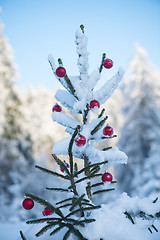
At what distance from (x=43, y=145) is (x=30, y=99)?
11030mm

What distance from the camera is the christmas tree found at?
1.40 m

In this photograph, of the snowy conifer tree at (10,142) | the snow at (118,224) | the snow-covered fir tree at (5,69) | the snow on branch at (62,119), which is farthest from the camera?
the snow-covered fir tree at (5,69)

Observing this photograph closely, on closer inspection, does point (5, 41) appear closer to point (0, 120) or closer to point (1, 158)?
point (0, 120)

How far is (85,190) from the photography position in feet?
5.08

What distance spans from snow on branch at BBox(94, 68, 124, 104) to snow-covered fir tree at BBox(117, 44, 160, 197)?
8410 millimetres

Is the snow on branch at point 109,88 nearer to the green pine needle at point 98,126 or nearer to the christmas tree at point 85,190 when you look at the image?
the christmas tree at point 85,190

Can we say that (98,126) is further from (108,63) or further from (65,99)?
(108,63)

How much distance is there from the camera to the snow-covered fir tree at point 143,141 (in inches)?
383

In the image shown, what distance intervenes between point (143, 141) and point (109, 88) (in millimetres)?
10123

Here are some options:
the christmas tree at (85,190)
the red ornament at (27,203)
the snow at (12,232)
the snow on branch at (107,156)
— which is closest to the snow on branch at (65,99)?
the christmas tree at (85,190)

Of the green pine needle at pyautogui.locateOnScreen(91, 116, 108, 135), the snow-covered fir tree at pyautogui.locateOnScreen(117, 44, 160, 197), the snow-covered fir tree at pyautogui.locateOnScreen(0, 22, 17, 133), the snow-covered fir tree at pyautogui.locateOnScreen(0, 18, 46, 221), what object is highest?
the snow-covered fir tree at pyautogui.locateOnScreen(0, 22, 17, 133)

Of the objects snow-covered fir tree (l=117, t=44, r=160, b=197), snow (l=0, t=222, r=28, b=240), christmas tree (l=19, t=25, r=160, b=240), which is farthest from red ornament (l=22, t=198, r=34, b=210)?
snow-covered fir tree (l=117, t=44, r=160, b=197)

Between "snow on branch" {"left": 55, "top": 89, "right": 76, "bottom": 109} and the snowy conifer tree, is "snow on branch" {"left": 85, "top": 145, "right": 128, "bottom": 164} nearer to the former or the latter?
"snow on branch" {"left": 55, "top": 89, "right": 76, "bottom": 109}

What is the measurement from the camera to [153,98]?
1222 cm
